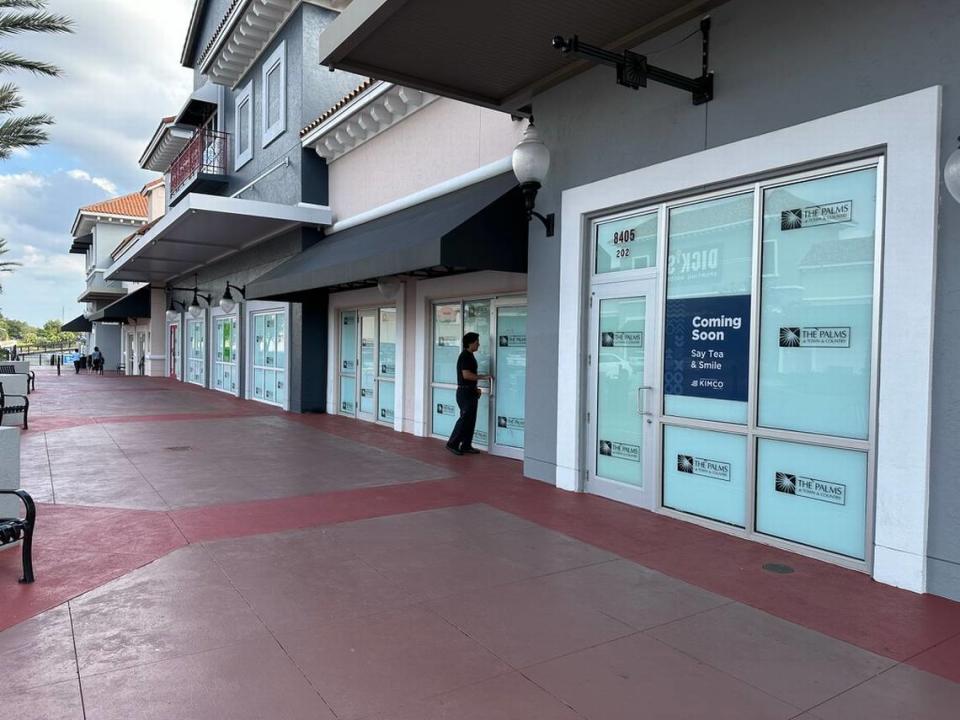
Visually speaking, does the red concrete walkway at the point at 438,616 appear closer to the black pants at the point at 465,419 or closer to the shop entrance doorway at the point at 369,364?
the black pants at the point at 465,419

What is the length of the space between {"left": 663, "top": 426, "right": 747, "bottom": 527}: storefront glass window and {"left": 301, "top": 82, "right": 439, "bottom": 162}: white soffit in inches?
264

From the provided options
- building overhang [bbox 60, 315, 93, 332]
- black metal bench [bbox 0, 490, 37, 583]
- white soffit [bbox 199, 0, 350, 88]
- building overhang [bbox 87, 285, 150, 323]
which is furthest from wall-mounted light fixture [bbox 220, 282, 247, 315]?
building overhang [bbox 60, 315, 93, 332]

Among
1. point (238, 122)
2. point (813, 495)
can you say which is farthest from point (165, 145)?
point (813, 495)

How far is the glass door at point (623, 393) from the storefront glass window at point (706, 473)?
0.21 m

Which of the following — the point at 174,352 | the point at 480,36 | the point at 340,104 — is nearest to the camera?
the point at 480,36

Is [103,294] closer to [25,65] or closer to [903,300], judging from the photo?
[25,65]

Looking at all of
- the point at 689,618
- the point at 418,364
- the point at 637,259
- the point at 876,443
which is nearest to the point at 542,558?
the point at 689,618

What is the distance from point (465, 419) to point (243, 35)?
12.3 meters

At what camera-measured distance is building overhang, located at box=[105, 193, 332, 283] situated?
1376 centimetres

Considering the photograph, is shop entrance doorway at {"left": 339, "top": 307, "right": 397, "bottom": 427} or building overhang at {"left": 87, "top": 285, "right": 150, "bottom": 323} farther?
building overhang at {"left": 87, "top": 285, "right": 150, "bottom": 323}

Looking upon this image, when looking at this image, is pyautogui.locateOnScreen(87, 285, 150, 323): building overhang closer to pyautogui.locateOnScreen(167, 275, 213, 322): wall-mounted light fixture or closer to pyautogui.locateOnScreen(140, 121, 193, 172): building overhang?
pyautogui.locateOnScreen(140, 121, 193, 172): building overhang

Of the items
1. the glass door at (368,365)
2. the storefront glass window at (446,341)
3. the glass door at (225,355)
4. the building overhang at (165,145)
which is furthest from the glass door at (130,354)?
the storefront glass window at (446,341)

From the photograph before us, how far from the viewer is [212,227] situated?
613 inches

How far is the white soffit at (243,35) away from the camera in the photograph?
15148mm
